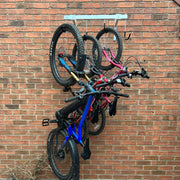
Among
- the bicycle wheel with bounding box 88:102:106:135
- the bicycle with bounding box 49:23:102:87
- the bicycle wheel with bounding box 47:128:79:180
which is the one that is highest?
the bicycle with bounding box 49:23:102:87

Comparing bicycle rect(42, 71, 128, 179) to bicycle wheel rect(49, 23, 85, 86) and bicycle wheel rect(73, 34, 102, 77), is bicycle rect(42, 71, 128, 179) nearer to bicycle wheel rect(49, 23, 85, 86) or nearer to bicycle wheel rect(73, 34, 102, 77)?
bicycle wheel rect(49, 23, 85, 86)

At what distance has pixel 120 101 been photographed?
2863 mm

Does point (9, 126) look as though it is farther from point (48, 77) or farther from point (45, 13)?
point (45, 13)

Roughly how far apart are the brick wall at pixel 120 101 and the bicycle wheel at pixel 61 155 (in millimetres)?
262

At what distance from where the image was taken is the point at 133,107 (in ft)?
9.41

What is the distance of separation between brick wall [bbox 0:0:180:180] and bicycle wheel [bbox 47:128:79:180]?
262 mm

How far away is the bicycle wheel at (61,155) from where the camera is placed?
2.26 m

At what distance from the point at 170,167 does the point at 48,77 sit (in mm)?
2430

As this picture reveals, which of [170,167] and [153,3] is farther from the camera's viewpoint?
[170,167]

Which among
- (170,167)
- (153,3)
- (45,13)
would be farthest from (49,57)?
(170,167)

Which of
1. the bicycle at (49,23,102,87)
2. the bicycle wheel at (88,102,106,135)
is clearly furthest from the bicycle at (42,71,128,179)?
the bicycle wheel at (88,102,106,135)

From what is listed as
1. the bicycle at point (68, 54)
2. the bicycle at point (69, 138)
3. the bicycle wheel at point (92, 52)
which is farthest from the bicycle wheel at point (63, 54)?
the bicycle at point (69, 138)

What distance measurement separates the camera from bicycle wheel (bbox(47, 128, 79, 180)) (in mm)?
2262

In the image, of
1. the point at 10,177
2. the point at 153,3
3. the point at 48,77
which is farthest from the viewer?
the point at 10,177
